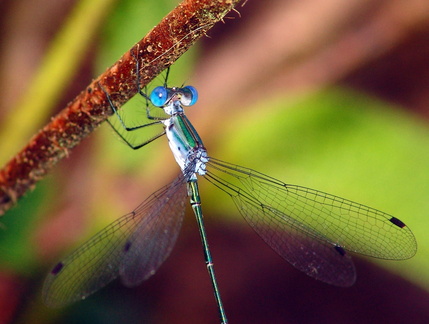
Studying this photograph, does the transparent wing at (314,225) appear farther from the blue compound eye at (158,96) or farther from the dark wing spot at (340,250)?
the blue compound eye at (158,96)

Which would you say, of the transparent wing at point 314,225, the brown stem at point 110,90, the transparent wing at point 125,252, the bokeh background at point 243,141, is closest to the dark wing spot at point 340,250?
the transparent wing at point 314,225

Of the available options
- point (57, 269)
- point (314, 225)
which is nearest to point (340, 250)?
point (314, 225)

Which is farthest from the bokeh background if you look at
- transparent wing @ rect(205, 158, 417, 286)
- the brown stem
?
the brown stem

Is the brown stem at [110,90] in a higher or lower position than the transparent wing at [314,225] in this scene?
higher

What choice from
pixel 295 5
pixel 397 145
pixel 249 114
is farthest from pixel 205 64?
pixel 397 145

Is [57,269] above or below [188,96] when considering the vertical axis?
below

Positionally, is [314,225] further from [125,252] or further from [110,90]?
[110,90]

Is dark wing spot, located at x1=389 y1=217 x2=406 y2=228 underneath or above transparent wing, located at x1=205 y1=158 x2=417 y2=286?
underneath

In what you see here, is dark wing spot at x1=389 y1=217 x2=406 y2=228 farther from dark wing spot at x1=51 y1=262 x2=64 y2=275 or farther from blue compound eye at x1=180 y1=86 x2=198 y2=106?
dark wing spot at x1=51 y1=262 x2=64 y2=275
